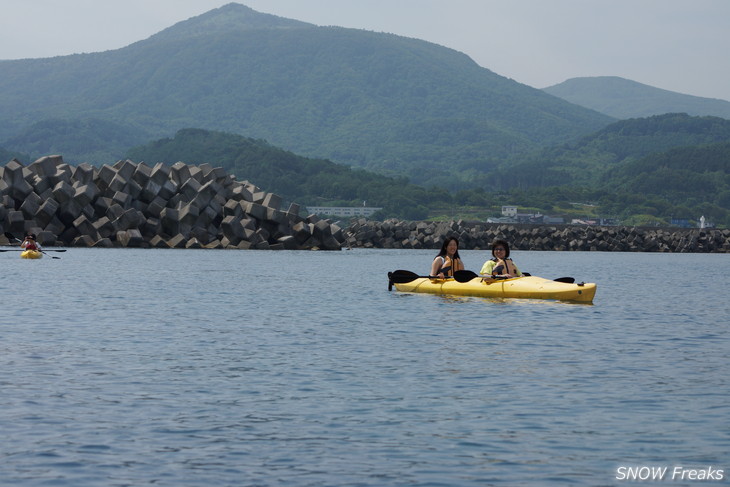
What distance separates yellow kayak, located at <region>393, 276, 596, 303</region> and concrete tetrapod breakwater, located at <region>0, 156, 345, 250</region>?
50.2 m

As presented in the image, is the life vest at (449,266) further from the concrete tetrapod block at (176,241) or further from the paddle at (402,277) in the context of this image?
the concrete tetrapod block at (176,241)

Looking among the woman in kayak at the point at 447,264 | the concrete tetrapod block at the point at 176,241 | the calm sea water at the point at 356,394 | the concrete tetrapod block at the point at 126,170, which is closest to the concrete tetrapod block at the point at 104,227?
the concrete tetrapod block at the point at 176,241

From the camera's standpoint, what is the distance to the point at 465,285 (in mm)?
35875

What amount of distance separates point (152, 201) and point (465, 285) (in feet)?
178

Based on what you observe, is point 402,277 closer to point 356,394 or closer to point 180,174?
point 356,394

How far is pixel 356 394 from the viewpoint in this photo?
655 inches

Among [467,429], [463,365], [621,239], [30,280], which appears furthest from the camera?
[621,239]

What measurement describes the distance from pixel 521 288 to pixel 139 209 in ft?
186

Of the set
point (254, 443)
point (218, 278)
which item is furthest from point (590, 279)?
point (254, 443)

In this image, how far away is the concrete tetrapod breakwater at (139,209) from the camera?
81.8 m

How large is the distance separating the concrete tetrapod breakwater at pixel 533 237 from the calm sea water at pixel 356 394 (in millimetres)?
84974

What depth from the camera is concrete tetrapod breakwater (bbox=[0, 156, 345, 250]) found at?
81.8m

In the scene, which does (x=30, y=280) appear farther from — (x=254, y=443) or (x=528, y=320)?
(x=254, y=443)

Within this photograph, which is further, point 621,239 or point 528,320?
point 621,239
